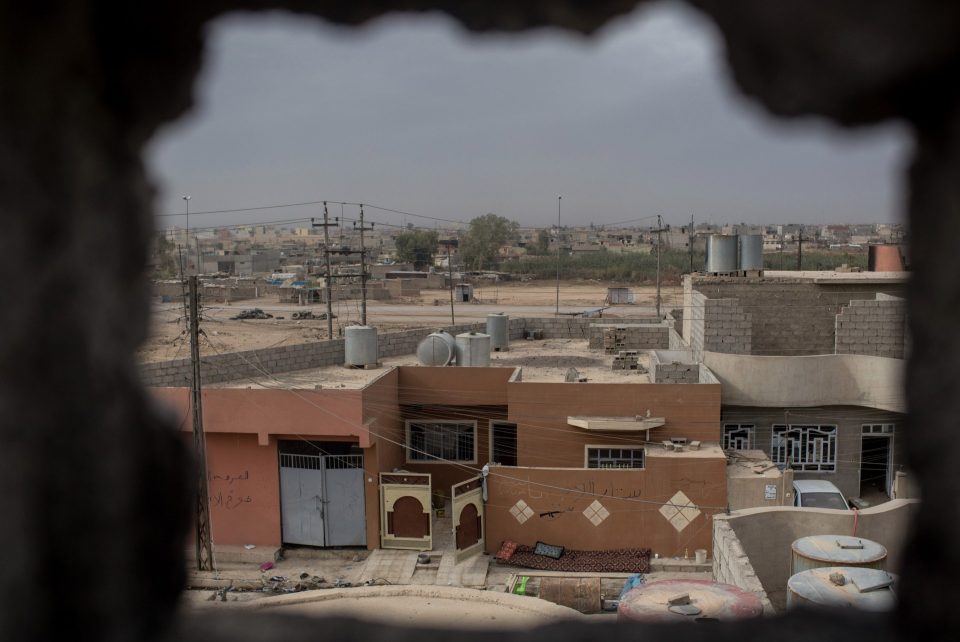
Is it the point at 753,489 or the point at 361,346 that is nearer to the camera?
the point at 753,489

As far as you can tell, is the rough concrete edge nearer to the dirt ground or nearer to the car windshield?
the car windshield

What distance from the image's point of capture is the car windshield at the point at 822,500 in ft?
48.8

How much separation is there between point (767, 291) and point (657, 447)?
6.56 meters

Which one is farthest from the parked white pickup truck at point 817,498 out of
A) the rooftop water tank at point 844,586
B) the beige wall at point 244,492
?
the beige wall at point 244,492

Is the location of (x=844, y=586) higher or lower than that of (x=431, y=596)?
lower

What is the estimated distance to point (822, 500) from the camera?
14977 mm

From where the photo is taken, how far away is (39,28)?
1.40 metres

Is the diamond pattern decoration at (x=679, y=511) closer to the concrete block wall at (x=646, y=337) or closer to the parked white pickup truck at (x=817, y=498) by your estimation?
the parked white pickup truck at (x=817, y=498)

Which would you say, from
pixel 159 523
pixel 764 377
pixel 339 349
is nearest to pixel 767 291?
pixel 764 377

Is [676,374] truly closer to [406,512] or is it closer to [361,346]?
[406,512]

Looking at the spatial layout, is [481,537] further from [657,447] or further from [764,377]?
[764,377]

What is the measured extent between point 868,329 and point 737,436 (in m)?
3.49

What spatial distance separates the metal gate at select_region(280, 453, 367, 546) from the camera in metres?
15.3

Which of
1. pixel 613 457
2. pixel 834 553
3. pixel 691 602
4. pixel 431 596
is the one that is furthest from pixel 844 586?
pixel 613 457
